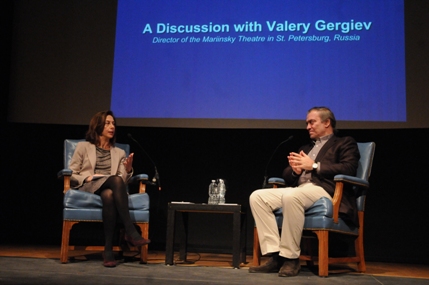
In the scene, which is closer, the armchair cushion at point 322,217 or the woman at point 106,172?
the armchair cushion at point 322,217

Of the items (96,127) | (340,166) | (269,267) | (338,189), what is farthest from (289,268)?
(96,127)

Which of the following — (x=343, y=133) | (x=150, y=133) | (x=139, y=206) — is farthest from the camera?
(x=150, y=133)

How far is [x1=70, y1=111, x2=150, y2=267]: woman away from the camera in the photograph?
3170mm

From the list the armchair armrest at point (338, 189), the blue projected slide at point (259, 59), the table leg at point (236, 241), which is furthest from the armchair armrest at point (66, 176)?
the armchair armrest at point (338, 189)

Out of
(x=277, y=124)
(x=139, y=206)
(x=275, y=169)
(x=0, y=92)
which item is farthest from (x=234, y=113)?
(x=0, y=92)

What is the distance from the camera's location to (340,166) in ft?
10.3

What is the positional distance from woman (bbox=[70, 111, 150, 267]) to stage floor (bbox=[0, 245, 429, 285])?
0.25m

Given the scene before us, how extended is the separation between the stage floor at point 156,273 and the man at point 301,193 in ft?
Result: 0.56

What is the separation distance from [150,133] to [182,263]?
1475 millimetres

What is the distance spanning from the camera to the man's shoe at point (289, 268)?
111 inches

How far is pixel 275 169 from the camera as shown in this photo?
437 cm

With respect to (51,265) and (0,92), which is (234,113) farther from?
(0,92)

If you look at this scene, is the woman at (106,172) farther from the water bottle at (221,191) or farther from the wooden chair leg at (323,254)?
the wooden chair leg at (323,254)

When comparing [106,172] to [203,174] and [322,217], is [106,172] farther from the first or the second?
[322,217]
